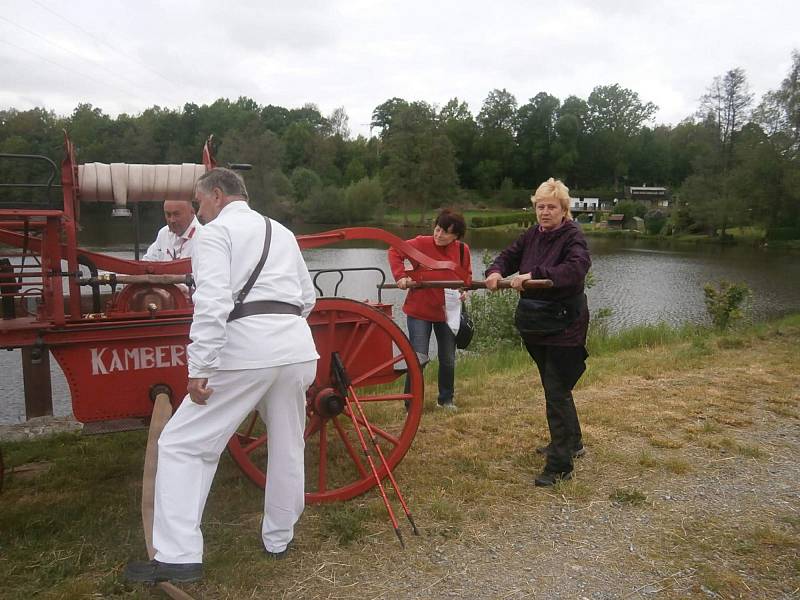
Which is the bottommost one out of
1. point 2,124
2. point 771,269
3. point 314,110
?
point 771,269

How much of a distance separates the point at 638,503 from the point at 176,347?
9.14ft

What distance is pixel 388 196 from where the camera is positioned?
210 feet

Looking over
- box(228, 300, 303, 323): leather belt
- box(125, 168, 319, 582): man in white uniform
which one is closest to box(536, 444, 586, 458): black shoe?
box(125, 168, 319, 582): man in white uniform

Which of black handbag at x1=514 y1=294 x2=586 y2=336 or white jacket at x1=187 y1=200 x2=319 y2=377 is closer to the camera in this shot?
white jacket at x1=187 y1=200 x2=319 y2=377

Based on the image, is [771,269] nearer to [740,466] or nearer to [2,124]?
[740,466]

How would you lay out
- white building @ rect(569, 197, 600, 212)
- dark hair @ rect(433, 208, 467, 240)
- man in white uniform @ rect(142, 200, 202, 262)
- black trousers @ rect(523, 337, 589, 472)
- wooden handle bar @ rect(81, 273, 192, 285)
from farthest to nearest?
white building @ rect(569, 197, 600, 212) → dark hair @ rect(433, 208, 467, 240) → man in white uniform @ rect(142, 200, 202, 262) → black trousers @ rect(523, 337, 589, 472) → wooden handle bar @ rect(81, 273, 192, 285)

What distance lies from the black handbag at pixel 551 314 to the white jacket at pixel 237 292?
1.49 meters

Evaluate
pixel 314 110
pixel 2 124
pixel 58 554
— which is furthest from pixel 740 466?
pixel 314 110

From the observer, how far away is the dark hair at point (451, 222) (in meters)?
5.05

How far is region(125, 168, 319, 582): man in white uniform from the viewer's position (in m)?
2.66

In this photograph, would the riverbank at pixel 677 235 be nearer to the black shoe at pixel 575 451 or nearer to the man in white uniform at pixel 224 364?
the black shoe at pixel 575 451

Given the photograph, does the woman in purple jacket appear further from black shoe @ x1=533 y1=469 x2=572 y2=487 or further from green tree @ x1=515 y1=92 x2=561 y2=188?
green tree @ x1=515 y1=92 x2=561 y2=188

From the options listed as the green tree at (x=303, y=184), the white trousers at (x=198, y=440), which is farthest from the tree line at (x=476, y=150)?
the white trousers at (x=198, y=440)

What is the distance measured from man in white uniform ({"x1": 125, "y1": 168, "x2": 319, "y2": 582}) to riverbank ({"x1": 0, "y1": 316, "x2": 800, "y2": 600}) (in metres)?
0.36
